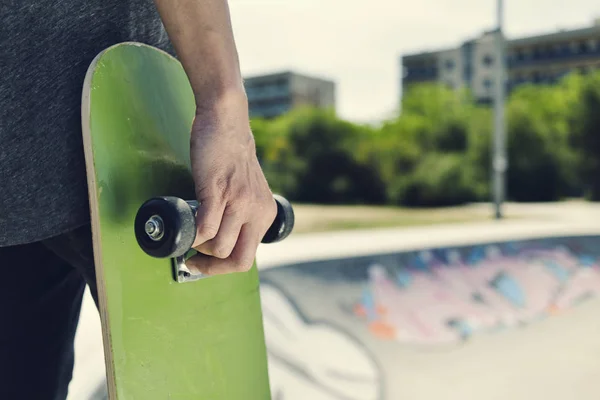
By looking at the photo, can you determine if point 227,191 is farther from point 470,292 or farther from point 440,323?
point 470,292

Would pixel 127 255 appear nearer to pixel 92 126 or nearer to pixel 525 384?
pixel 92 126

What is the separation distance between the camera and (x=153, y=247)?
2.68ft

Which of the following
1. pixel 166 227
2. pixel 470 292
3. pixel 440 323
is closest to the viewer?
pixel 166 227

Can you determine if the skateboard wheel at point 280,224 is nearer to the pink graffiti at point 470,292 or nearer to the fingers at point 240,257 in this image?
the fingers at point 240,257

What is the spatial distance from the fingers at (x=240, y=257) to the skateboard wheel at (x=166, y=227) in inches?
3.8

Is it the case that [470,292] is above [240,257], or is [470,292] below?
below

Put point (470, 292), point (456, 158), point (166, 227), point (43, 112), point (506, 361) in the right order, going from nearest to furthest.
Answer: point (166, 227)
point (43, 112)
point (506, 361)
point (470, 292)
point (456, 158)

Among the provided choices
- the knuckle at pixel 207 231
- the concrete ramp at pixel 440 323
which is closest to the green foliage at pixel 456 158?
the concrete ramp at pixel 440 323

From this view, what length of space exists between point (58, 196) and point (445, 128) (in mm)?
25273

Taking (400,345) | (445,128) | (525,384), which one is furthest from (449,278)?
(445,128)

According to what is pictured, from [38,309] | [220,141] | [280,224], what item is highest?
[220,141]

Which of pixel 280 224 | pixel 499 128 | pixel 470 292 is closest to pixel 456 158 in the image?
pixel 499 128

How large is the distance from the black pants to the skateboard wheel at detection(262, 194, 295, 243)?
0.29 meters

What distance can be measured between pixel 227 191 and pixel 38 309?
16.6 inches
